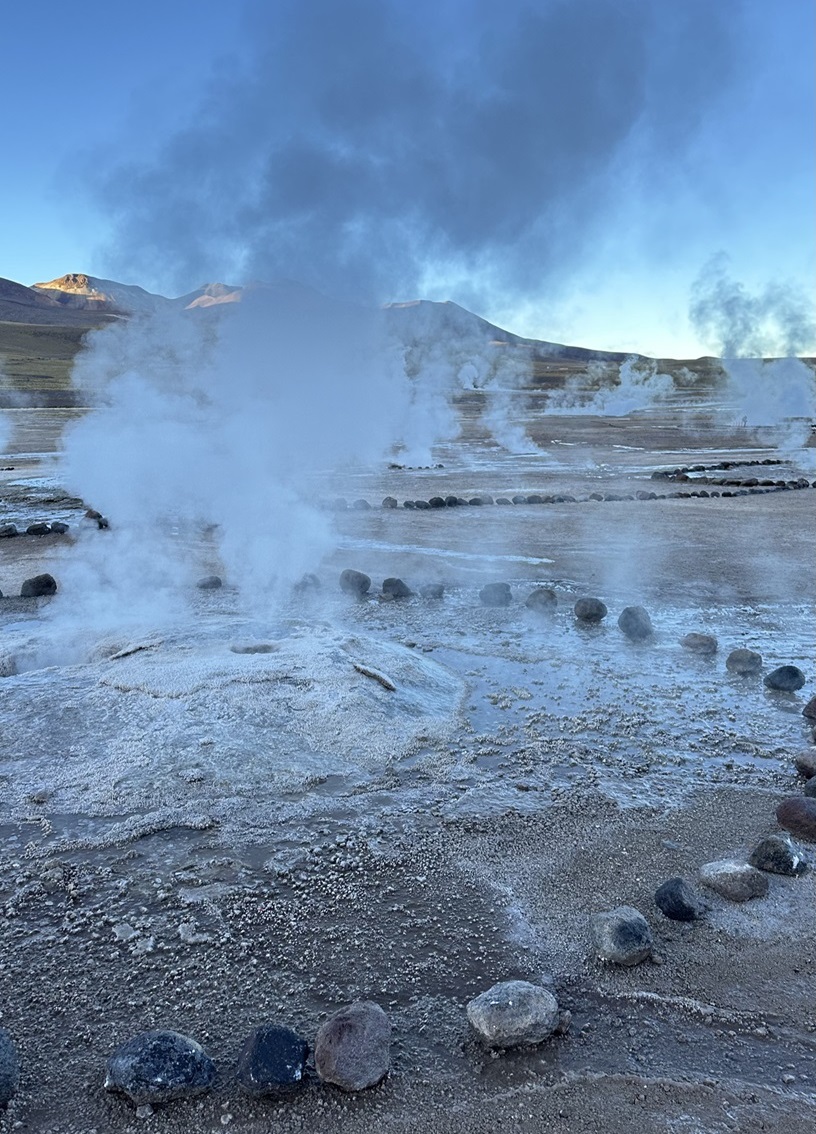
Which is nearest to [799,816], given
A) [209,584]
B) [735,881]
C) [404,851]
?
[735,881]

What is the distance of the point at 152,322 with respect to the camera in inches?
544

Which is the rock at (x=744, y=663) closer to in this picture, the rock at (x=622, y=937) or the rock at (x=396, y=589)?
the rock at (x=396, y=589)

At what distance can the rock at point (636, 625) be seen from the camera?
7.30 metres

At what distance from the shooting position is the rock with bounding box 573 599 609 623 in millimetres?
7781

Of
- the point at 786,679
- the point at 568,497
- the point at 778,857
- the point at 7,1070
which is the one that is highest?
the point at 568,497

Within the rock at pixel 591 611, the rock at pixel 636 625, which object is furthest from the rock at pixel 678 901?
the rock at pixel 591 611

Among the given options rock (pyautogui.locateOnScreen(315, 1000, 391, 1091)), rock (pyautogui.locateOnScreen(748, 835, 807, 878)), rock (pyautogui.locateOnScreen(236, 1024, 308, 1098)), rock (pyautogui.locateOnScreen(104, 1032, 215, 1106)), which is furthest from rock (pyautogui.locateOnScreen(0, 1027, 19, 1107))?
rock (pyautogui.locateOnScreen(748, 835, 807, 878))

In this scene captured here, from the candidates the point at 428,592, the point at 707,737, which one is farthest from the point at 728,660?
the point at 428,592

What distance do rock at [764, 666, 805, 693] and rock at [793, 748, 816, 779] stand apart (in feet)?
4.12

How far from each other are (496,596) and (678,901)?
5.09m

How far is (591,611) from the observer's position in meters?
7.78

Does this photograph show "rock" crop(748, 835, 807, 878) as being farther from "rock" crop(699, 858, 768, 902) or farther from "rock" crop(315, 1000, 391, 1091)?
"rock" crop(315, 1000, 391, 1091)

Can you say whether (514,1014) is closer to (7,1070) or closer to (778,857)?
(7,1070)

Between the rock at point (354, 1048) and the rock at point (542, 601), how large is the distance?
5730 millimetres
